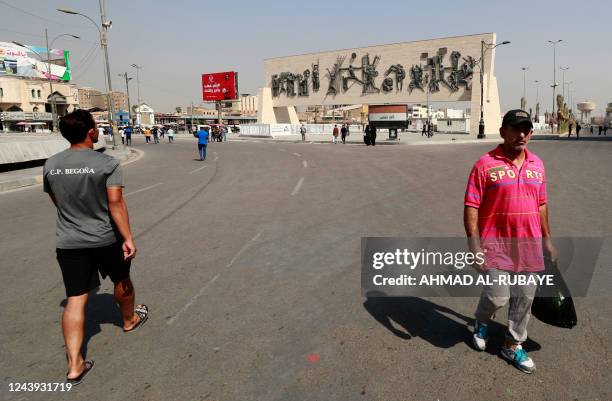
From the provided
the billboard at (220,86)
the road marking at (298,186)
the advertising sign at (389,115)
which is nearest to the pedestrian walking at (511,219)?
the road marking at (298,186)

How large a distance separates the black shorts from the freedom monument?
4657 centimetres

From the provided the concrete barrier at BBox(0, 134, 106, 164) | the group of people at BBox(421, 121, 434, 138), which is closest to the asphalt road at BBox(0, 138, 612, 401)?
the concrete barrier at BBox(0, 134, 106, 164)

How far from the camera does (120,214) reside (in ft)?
10.0

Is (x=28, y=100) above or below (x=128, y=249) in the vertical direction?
above

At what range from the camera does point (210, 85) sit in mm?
67562

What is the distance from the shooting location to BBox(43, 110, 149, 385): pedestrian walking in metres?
2.91

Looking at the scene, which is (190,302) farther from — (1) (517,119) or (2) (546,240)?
(1) (517,119)

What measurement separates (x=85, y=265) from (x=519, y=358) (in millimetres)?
3134

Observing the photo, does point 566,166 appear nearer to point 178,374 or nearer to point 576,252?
point 576,252

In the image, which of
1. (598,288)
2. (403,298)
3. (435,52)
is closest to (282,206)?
(403,298)

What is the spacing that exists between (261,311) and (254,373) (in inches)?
38.0

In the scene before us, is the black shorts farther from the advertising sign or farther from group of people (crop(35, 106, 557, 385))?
the advertising sign

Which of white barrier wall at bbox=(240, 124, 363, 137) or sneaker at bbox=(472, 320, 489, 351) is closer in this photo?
sneaker at bbox=(472, 320, 489, 351)

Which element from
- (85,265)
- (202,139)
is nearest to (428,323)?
(85,265)
